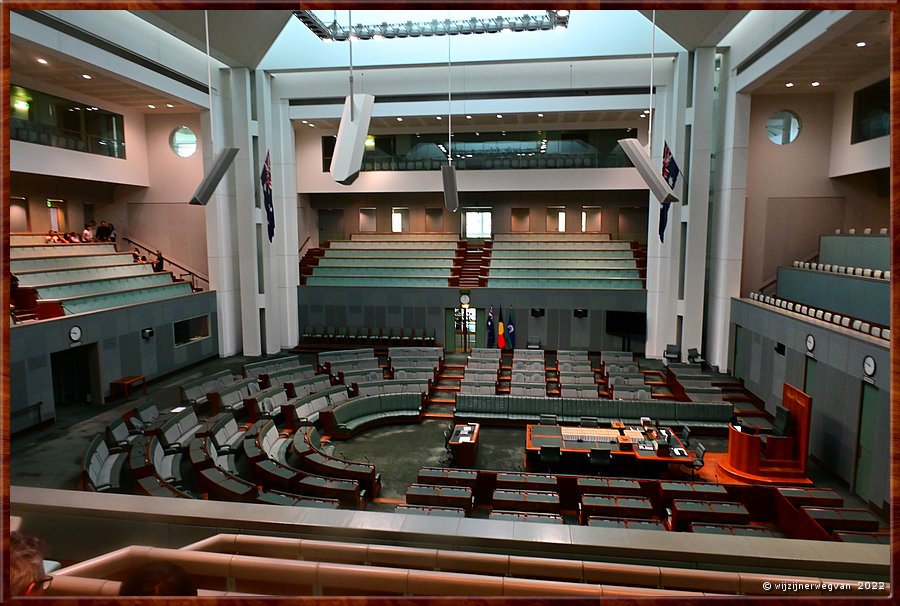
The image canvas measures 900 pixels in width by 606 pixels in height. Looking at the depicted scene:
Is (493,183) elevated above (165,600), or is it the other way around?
(493,183)

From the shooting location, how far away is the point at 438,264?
820 inches

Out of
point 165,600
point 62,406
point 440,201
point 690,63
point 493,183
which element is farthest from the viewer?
point 440,201

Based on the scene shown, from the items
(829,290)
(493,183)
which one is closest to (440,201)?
(493,183)

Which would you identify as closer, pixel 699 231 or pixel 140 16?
pixel 140 16

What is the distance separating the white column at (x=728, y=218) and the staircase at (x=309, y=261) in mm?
14022

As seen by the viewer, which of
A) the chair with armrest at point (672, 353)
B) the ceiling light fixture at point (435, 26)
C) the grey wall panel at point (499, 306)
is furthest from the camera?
the grey wall panel at point (499, 306)

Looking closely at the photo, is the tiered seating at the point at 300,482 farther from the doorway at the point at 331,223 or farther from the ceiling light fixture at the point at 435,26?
the doorway at the point at 331,223

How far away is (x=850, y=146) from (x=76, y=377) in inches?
827

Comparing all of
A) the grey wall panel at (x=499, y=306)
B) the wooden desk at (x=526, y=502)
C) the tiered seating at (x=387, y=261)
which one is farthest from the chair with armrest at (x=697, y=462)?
the tiered seating at (x=387, y=261)

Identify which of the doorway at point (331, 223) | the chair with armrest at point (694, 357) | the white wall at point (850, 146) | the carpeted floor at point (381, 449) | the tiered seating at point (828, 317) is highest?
the white wall at point (850, 146)

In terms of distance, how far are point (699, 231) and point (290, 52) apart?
44.8ft

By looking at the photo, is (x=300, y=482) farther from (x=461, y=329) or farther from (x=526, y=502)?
(x=461, y=329)

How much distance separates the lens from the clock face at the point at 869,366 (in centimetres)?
826

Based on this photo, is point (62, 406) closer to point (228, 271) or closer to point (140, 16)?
point (228, 271)
